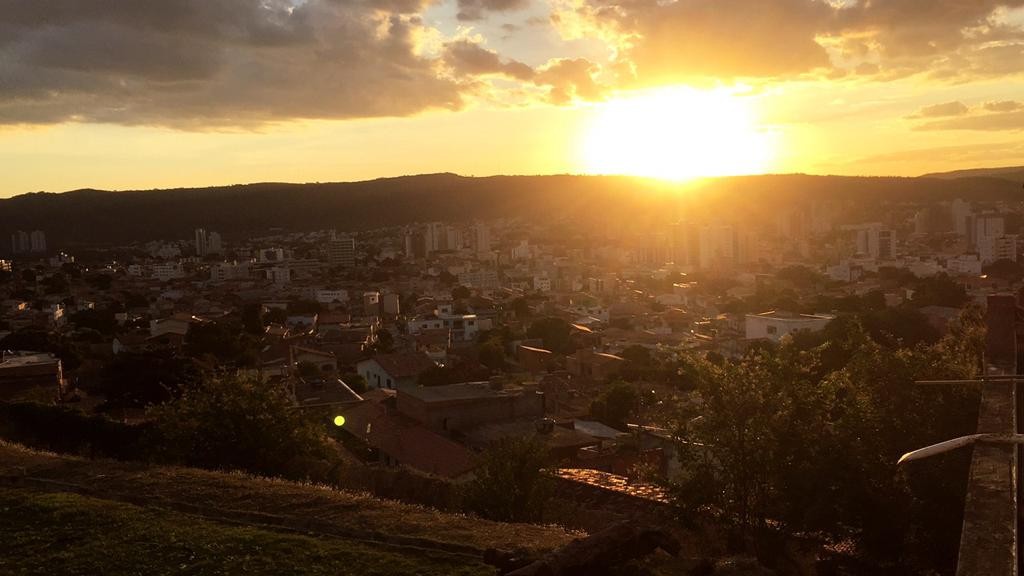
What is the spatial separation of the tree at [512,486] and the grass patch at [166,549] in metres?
2.50

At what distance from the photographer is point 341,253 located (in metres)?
104

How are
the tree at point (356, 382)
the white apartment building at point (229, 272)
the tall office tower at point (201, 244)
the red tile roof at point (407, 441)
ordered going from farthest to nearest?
the tall office tower at point (201, 244), the white apartment building at point (229, 272), the tree at point (356, 382), the red tile roof at point (407, 441)

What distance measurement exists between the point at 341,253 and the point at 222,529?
97.8 meters

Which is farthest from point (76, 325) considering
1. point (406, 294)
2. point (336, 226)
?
point (336, 226)

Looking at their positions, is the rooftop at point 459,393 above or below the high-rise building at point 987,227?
below

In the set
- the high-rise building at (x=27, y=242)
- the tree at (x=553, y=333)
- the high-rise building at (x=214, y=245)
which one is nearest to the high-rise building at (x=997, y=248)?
the tree at (x=553, y=333)

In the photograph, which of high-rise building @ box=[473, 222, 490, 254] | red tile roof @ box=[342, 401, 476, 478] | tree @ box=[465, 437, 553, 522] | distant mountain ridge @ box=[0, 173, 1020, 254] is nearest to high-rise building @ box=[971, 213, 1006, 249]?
distant mountain ridge @ box=[0, 173, 1020, 254]

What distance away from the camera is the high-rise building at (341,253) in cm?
10294

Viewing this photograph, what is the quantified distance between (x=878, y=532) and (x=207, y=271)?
9378 cm

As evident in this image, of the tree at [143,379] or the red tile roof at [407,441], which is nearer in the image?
the red tile roof at [407,441]

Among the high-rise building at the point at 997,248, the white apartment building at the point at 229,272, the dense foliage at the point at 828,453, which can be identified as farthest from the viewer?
the white apartment building at the point at 229,272

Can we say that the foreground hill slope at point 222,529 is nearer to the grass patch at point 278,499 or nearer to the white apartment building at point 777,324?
the grass patch at point 278,499

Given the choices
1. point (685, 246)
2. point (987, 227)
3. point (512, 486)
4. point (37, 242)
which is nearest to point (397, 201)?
point (37, 242)

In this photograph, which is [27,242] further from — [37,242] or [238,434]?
[238,434]
